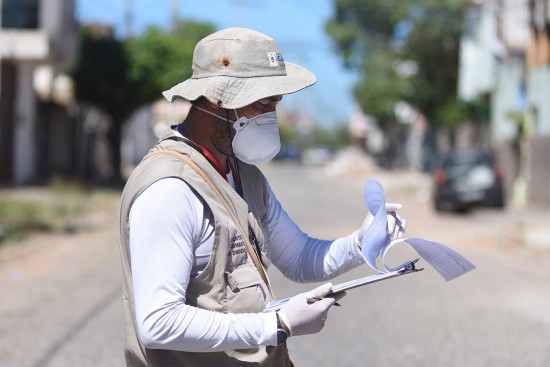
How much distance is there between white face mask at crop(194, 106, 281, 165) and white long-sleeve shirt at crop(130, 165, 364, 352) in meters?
0.27

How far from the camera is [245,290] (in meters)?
2.11

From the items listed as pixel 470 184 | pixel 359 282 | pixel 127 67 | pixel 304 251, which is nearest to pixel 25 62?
pixel 127 67

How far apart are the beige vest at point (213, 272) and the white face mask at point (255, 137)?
0.42 feet

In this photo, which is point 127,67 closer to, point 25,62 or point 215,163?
point 25,62

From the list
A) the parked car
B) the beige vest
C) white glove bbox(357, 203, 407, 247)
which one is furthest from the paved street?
the parked car

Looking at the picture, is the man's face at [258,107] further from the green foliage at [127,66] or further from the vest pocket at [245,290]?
the green foliage at [127,66]

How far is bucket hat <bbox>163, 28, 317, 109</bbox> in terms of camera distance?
83.9 inches

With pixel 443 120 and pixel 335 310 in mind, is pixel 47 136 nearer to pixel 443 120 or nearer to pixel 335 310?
pixel 443 120

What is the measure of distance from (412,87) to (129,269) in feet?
124

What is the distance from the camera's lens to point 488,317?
7184mm

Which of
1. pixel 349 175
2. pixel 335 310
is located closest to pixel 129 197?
pixel 335 310

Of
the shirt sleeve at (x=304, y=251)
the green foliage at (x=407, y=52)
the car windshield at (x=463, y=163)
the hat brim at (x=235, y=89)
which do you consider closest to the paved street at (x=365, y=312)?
the shirt sleeve at (x=304, y=251)

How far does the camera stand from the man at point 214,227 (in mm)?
1974

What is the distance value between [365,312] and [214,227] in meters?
5.52
